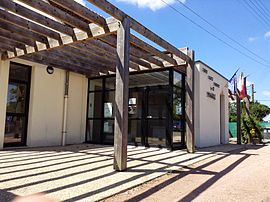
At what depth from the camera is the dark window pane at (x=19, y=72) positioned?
8.10 m

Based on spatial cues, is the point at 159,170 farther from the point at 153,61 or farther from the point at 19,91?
the point at 19,91

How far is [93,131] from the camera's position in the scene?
10.5 meters

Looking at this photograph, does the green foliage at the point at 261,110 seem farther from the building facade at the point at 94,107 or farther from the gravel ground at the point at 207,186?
the gravel ground at the point at 207,186

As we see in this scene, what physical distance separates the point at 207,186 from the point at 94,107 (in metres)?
7.44

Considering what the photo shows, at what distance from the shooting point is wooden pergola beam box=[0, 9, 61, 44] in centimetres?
511

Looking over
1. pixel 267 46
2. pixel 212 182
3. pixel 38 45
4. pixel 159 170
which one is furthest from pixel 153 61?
pixel 267 46

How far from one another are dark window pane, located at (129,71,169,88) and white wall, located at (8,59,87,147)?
2.44 meters

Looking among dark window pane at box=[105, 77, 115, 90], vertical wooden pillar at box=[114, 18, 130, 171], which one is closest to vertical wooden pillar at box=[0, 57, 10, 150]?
dark window pane at box=[105, 77, 115, 90]

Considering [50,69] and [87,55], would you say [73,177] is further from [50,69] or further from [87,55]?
[50,69]

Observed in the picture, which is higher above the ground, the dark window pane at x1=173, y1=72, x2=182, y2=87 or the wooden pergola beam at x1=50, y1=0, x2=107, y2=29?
the wooden pergola beam at x1=50, y1=0, x2=107, y2=29

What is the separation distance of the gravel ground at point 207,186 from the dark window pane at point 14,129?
18.9ft

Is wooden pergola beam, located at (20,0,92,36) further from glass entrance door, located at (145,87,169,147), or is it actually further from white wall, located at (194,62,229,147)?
white wall, located at (194,62,229,147)

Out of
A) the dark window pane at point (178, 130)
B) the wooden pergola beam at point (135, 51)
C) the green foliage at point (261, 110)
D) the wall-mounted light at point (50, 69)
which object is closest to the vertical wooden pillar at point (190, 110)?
the dark window pane at point (178, 130)

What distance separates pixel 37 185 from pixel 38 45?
4303 mm
